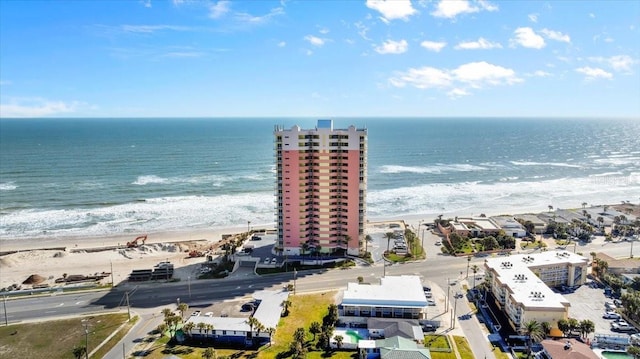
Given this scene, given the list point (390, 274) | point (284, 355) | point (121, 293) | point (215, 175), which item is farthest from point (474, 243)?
point (215, 175)

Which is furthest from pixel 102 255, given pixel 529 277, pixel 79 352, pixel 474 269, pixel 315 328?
pixel 529 277

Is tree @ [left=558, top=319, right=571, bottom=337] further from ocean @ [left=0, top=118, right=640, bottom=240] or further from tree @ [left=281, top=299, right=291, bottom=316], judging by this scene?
ocean @ [left=0, top=118, right=640, bottom=240]

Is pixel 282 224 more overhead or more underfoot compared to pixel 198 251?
more overhead

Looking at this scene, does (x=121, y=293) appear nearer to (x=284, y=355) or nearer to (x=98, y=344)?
(x=98, y=344)

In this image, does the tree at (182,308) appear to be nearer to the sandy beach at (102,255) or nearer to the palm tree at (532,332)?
the sandy beach at (102,255)

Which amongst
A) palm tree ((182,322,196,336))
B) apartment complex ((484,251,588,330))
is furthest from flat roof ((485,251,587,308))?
palm tree ((182,322,196,336))

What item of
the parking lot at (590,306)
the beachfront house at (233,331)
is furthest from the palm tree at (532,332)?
the beachfront house at (233,331)
